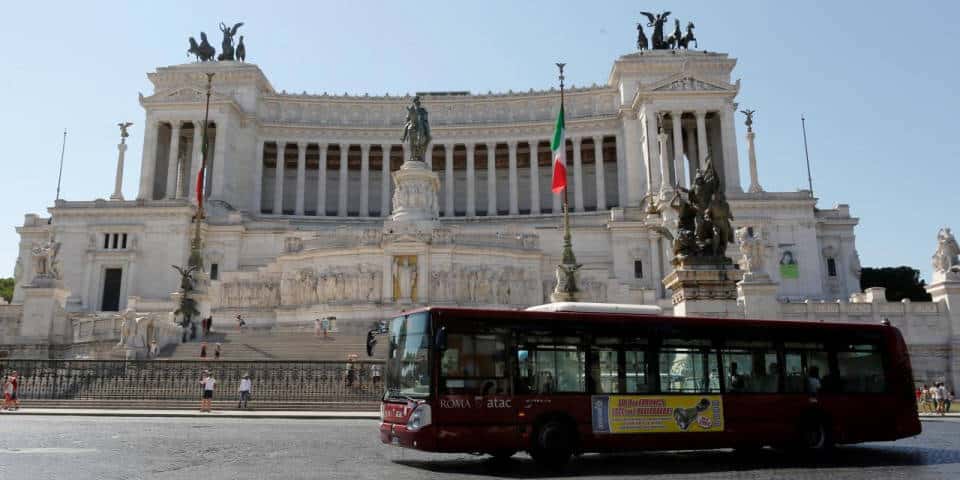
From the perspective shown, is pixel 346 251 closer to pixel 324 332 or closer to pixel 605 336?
pixel 324 332

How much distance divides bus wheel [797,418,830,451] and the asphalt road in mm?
460

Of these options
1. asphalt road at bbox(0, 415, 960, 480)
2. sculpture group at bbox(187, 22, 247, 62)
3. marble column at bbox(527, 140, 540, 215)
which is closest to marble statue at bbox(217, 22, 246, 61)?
sculpture group at bbox(187, 22, 247, 62)

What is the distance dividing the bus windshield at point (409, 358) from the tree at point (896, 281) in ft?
267

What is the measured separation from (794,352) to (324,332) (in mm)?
29819

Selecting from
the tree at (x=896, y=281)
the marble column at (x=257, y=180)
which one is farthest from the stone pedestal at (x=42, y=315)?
the tree at (x=896, y=281)

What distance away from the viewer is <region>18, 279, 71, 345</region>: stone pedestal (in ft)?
126

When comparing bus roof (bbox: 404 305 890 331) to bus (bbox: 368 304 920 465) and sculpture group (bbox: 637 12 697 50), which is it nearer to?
bus (bbox: 368 304 920 465)

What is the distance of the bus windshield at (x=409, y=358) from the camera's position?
42.0 feet

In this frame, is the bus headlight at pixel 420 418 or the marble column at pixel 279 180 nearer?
the bus headlight at pixel 420 418

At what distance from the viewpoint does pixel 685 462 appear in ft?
44.5

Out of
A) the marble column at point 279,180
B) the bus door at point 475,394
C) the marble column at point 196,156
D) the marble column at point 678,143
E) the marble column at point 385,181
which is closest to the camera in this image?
the bus door at point 475,394

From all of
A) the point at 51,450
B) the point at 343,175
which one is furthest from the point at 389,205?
the point at 51,450

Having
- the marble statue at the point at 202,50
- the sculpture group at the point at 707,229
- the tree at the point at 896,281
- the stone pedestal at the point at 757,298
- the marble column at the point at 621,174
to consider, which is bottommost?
the stone pedestal at the point at 757,298

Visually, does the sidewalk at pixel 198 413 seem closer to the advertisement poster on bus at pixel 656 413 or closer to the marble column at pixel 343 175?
the advertisement poster on bus at pixel 656 413
